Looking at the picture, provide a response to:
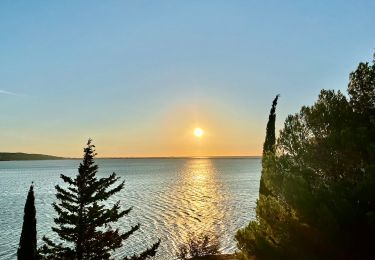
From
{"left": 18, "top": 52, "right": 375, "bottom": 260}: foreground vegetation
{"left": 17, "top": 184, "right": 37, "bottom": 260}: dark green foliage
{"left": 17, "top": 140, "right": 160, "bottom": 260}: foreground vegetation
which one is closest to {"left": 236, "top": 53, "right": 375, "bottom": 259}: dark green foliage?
{"left": 18, "top": 52, "right": 375, "bottom": 260}: foreground vegetation

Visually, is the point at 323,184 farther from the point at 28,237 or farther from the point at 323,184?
the point at 28,237

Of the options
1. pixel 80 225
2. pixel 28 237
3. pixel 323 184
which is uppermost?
pixel 323 184

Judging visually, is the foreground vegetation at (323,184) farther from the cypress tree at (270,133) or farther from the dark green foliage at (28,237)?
the dark green foliage at (28,237)

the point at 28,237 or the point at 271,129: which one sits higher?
the point at 271,129

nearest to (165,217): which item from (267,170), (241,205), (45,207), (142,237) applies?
(142,237)

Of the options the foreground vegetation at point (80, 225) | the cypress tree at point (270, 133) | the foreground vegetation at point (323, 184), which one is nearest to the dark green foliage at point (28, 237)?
the foreground vegetation at point (80, 225)

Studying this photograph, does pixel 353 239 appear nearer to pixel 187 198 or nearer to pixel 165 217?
pixel 165 217

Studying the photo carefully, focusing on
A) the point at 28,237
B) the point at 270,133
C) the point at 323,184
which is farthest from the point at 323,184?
the point at 28,237

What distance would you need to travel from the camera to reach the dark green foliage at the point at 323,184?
12188 mm

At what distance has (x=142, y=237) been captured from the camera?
49219mm

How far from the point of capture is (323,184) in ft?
44.8

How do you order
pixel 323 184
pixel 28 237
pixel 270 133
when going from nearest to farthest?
pixel 323 184 → pixel 28 237 → pixel 270 133

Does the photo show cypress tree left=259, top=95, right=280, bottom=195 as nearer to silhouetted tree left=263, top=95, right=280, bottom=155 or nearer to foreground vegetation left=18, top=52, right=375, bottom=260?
silhouetted tree left=263, top=95, right=280, bottom=155

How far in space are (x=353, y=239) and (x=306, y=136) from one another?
14.2 feet
